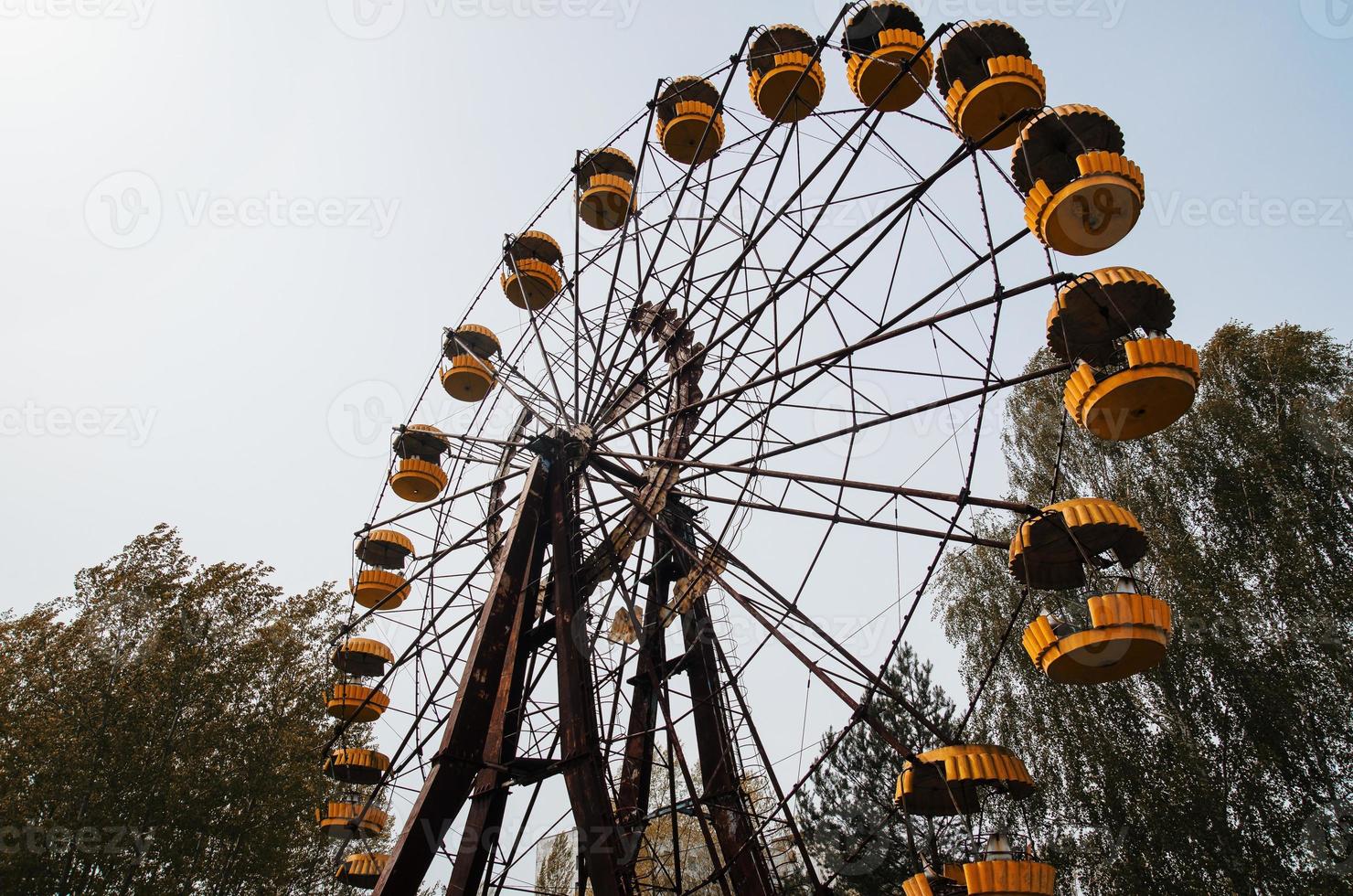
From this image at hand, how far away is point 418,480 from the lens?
14.6 metres

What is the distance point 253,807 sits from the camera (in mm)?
17281

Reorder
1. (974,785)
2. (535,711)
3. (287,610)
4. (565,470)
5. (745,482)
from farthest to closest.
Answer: (287,610)
(565,470)
(745,482)
(535,711)
(974,785)

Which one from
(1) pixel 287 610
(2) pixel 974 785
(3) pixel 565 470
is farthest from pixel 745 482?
(1) pixel 287 610

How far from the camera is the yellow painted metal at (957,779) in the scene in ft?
25.0

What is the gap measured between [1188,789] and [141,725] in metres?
19.5

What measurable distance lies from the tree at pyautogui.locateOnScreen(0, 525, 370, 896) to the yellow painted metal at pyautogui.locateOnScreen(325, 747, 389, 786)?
591 centimetres

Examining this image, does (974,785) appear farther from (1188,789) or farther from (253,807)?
(253,807)

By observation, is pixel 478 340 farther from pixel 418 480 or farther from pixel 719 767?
pixel 719 767

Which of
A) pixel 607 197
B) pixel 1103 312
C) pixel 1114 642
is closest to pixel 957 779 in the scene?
pixel 1114 642

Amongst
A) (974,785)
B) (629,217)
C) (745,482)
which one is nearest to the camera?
(974,785)

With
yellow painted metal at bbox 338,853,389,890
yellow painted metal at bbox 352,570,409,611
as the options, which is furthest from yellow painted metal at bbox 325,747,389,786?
yellow painted metal at bbox 352,570,409,611

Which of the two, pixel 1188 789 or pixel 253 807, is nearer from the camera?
pixel 1188 789

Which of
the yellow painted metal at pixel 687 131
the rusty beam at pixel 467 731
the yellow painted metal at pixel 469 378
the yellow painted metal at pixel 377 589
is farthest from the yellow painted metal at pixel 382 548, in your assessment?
the yellow painted metal at pixel 687 131

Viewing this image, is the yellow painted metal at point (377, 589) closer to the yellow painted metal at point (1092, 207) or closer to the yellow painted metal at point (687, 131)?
the yellow painted metal at point (687, 131)
